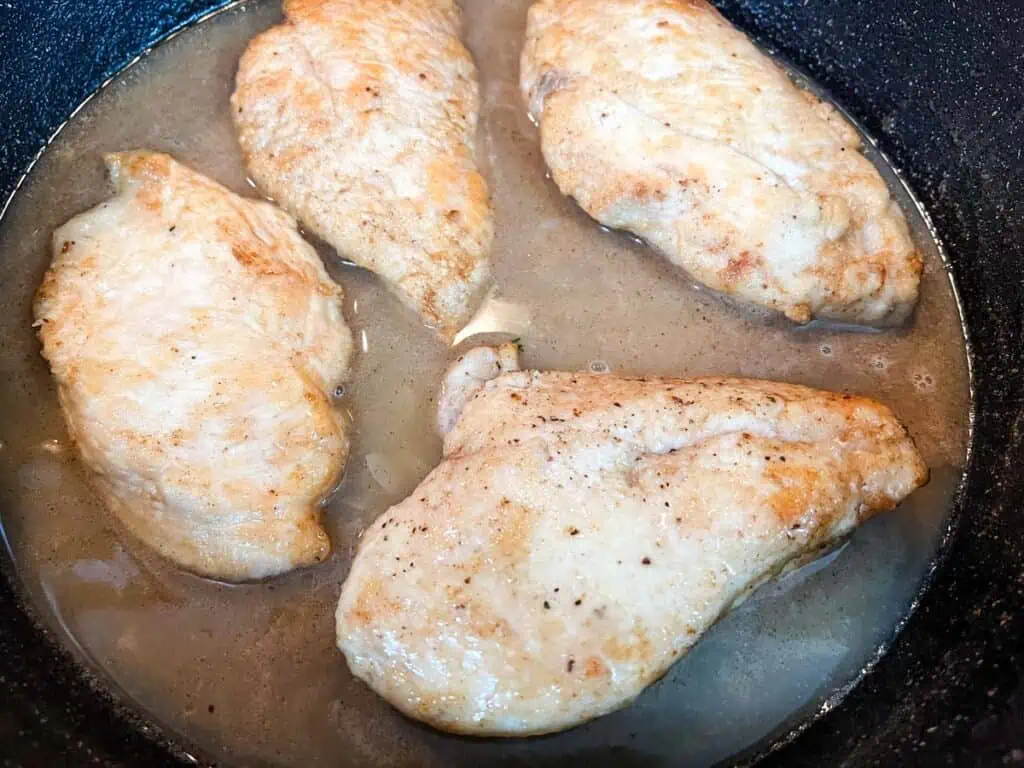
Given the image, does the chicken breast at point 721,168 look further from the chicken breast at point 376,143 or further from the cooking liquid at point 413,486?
the chicken breast at point 376,143

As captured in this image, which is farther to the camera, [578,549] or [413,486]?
[413,486]

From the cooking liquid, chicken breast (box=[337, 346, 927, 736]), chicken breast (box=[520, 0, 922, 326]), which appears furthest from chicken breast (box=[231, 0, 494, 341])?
chicken breast (box=[337, 346, 927, 736])

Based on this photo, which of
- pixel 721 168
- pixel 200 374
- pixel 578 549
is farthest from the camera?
pixel 721 168

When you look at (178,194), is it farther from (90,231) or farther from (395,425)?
(395,425)

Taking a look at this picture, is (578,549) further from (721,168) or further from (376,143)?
(376,143)

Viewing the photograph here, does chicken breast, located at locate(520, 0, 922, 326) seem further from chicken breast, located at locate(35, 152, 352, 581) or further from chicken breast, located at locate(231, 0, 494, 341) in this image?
chicken breast, located at locate(35, 152, 352, 581)

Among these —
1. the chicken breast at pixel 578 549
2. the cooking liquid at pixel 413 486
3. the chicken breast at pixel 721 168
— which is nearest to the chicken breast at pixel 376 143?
the cooking liquid at pixel 413 486

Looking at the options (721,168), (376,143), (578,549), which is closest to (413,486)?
(578,549)

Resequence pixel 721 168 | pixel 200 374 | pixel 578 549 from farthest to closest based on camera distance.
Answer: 1. pixel 721 168
2. pixel 200 374
3. pixel 578 549
